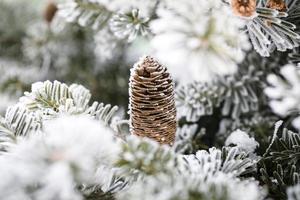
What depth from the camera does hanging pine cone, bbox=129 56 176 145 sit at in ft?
1.52

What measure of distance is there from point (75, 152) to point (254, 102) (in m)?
0.38

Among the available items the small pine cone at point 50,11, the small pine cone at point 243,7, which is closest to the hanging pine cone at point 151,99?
the small pine cone at point 243,7

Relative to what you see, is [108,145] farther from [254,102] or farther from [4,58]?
[4,58]

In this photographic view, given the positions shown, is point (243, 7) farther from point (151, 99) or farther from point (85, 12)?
point (85, 12)

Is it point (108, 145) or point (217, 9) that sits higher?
point (217, 9)

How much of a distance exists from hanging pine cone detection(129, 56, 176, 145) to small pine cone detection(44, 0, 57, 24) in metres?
0.46

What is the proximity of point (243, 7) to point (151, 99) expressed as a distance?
0.13 m

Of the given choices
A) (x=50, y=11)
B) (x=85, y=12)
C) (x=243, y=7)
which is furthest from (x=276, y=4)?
(x=50, y=11)

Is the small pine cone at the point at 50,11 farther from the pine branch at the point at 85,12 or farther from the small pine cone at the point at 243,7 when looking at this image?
the small pine cone at the point at 243,7

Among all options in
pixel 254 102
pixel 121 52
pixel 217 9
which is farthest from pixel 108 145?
pixel 121 52

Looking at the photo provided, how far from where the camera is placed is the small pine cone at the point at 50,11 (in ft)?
2.87

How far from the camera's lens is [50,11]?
880 mm

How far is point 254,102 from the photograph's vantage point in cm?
64

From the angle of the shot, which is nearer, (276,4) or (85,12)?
(276,4)
